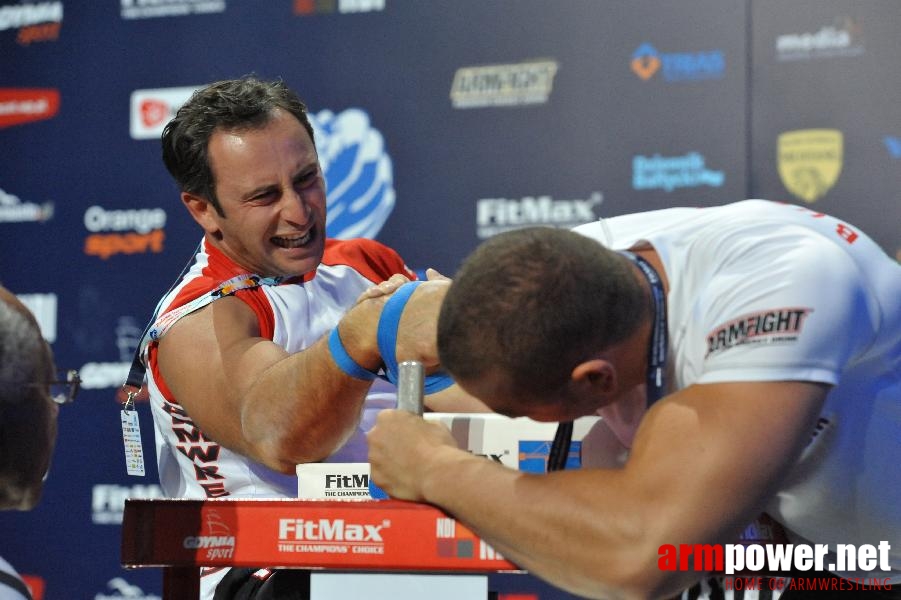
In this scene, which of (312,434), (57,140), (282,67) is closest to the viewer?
(312,434)

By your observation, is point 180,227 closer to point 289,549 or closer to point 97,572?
point 97,572

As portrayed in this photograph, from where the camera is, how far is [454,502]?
4.01ft

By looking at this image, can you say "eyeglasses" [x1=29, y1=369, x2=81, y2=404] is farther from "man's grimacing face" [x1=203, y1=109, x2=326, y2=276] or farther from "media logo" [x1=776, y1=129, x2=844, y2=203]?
"media logo" [x1=776, y1=129, x2=844, y2=203]

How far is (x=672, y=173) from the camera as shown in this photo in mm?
3611

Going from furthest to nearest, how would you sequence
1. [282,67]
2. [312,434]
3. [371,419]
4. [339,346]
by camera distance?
[282,67]
[371,419]
[312,434]
[339,346]

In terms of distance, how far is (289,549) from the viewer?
1262mm

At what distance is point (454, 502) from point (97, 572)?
132 inches

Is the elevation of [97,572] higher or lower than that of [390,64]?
lower

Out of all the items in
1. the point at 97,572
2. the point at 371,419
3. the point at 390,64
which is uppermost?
the point at 390,64

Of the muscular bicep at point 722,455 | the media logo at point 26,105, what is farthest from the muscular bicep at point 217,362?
the media logo at point 26,105

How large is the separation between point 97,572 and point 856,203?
10.1 feet

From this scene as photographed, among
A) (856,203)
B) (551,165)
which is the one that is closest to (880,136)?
(856,203)

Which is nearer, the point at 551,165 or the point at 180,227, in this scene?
the point at 551,165

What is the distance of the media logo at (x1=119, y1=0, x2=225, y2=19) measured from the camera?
422 centimetres
